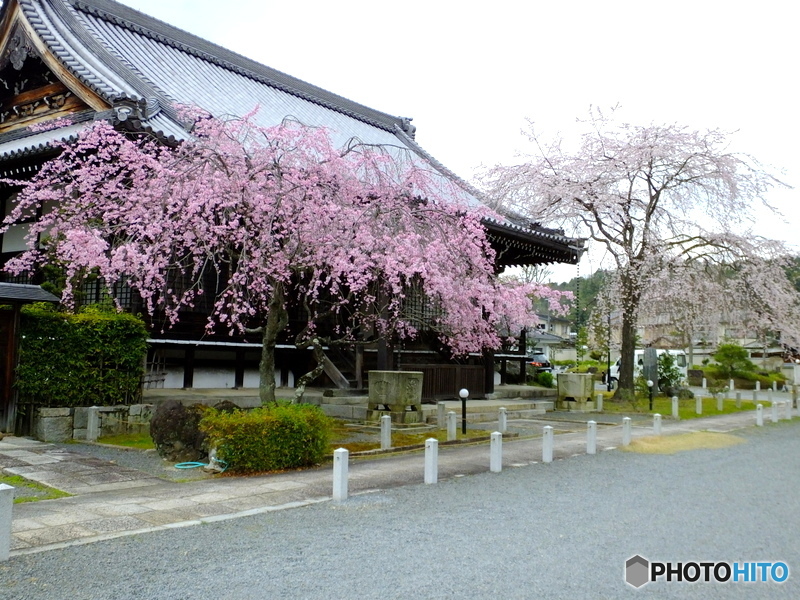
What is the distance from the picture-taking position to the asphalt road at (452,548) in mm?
4754

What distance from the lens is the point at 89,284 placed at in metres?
14.0

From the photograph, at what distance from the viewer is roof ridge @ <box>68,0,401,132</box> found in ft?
64.8

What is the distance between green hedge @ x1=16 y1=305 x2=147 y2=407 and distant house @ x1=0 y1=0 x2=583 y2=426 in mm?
2778

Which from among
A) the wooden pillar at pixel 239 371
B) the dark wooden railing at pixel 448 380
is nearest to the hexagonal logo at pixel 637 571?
the dark wooden railing at pixel 448 380

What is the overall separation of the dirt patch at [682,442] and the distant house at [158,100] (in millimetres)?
6011

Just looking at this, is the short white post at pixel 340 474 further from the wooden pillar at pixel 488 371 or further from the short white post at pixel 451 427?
the wooden pillar at pixel 488 371

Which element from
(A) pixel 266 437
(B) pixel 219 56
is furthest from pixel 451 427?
(B) pixel 219 56

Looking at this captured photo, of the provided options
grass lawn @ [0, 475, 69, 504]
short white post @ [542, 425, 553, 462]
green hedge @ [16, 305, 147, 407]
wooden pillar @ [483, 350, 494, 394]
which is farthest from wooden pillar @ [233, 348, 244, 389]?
short white post @ [542, 425, 553, 462]

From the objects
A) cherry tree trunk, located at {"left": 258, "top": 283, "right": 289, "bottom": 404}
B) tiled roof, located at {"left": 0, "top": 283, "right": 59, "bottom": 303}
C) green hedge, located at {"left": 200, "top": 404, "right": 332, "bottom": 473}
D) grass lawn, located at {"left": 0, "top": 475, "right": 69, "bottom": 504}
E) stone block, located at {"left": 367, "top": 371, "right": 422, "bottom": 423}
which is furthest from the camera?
stone block, located at {"left": 367, "top": 371, "right": 422, "bottom": 423}

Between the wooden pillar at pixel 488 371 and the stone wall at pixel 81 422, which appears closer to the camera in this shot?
the stone wall at pixel 81 422

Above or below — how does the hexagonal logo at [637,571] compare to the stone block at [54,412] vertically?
below

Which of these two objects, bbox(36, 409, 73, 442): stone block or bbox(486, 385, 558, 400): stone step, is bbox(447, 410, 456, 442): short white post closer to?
bbox(36, 409, 73, 442): stone block

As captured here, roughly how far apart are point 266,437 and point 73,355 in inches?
173

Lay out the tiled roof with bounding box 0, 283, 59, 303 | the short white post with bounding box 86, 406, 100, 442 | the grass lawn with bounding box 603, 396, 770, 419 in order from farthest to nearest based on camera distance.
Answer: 1. the grass lawn with bounding box 603, 396, 770, 419
2. the short white post with bounding box 86, 406, 100, 442
3. the tiled roof with bounding box 0, 283, 59, 303
